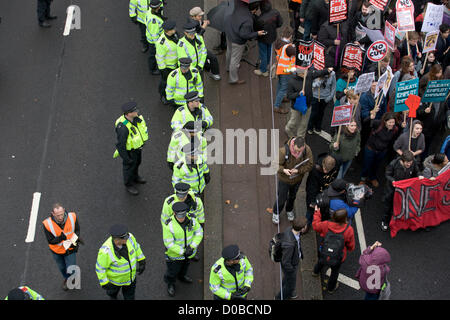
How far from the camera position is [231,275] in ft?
27.2

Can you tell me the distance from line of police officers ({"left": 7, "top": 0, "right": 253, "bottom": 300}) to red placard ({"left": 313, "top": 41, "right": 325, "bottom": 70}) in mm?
2107

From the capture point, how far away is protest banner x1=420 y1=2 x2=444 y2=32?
1212cm

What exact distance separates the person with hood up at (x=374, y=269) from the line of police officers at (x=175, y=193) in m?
1.55

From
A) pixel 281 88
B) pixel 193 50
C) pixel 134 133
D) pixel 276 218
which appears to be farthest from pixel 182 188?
pixel 281 88

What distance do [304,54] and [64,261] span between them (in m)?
5.16

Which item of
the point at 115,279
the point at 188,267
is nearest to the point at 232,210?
the point at 188,267

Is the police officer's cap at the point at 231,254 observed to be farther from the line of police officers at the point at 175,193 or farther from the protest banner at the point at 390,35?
the protest banner at the point at 390,35

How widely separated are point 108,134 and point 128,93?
1.22 metres

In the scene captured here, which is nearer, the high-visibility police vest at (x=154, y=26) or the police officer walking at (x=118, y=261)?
the police officer walking at (x=118, y=261)

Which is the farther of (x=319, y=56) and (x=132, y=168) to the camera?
(x=319, y=56)

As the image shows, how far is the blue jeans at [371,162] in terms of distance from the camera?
10922mm

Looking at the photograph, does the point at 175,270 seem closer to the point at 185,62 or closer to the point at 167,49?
the point at 185,62

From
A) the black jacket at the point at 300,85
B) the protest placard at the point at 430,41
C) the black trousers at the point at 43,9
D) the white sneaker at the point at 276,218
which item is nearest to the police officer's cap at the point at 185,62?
the black jacket at the point at 300,85

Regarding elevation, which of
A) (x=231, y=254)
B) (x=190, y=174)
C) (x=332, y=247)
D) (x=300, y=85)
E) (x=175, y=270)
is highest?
(x=300, y=85)
